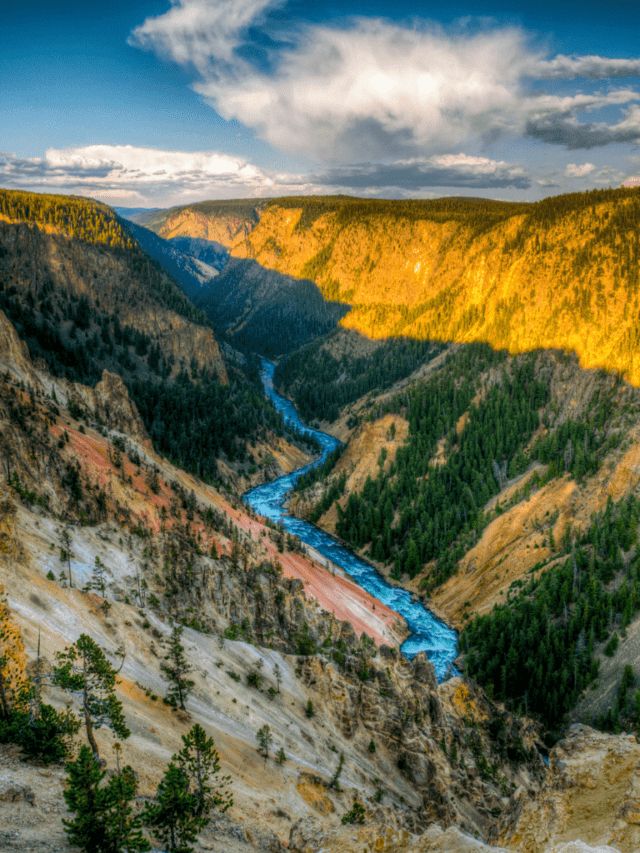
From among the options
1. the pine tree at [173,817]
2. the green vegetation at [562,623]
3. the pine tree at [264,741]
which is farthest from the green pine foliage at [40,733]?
the green vegetation at [562,623]

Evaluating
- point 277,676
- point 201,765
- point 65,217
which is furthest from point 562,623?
point 65,217

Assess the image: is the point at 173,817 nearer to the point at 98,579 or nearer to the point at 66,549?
the point at 98,579

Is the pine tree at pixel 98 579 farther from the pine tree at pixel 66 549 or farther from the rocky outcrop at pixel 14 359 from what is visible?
the rocky outcrop at pixel 14 359

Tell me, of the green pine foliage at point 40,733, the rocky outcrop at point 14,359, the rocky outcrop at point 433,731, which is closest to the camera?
the green pine foliage at point 40,733

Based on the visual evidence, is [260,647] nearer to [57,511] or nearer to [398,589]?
[57,511]

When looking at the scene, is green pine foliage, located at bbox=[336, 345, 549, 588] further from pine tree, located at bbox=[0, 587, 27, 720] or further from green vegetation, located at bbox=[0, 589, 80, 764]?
green vegetation, located at bbox=[0, 589, 80, 764]
